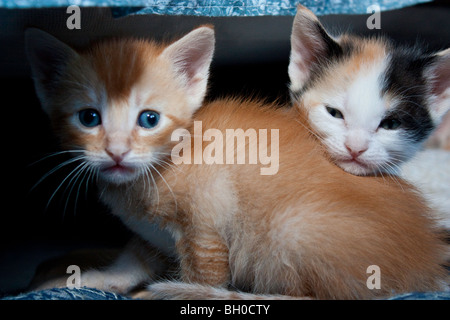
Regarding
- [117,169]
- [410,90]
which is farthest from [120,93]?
[410,90]

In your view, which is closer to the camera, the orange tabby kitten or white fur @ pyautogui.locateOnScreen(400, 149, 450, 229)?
the orange tabby kitten

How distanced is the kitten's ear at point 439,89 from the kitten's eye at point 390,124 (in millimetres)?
166

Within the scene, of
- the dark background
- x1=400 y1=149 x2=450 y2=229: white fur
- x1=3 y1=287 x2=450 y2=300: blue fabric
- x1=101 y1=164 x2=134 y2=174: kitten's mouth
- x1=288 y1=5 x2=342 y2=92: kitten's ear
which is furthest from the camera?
x1=400 y1=149 x2=450 y2=229: white fur

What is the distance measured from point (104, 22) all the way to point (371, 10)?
841mm

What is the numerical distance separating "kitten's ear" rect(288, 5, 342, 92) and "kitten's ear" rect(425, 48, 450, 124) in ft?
0.99

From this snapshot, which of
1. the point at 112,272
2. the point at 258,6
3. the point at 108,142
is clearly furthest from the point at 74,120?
the point at 258,6

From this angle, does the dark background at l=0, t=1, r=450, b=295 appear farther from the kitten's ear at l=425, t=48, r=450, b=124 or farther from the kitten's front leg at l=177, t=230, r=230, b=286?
the kitten's front leg at l=177, t=230, r=230, b=286

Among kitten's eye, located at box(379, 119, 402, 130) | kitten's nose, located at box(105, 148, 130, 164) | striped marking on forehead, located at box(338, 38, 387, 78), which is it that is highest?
striped marking on forehead, located at box(338, 38, 387, 78)

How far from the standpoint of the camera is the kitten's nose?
1.10m

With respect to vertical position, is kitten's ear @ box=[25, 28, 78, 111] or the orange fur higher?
kitten's ear @ box=[25, 28, 78, 111]

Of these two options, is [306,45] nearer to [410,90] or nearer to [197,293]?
[410,90]

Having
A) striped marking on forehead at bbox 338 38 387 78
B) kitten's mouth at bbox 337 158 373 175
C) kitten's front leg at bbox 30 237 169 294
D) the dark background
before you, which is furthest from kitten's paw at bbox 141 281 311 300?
striped marking on forehead at bbox 338 38 387 78
